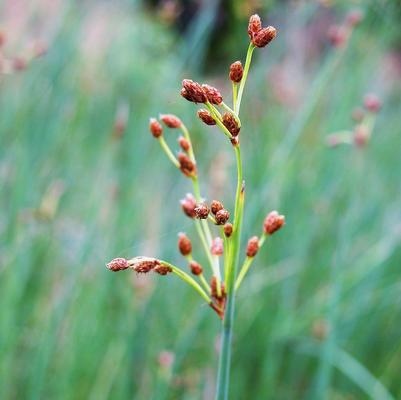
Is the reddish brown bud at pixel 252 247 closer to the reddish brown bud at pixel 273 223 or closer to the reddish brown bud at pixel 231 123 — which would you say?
the reddish brown bud at pixel 273 223

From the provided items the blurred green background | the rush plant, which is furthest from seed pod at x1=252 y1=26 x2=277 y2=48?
the blurred green background

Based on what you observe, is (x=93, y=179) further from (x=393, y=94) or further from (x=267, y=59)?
(x=393, y=94)

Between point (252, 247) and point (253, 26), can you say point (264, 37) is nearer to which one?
point (253, 26)

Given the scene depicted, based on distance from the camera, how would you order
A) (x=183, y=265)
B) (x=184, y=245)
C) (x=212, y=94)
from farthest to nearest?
1. (x=183, y=265)
2. (x=184, y=245)
3. (x=212, y=94)

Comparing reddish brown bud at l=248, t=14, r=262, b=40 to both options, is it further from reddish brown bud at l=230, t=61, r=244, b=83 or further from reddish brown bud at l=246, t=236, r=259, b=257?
reddish brown bud at l=246, t=236, r=259, b=257

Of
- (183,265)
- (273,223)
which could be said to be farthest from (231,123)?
(183,265)

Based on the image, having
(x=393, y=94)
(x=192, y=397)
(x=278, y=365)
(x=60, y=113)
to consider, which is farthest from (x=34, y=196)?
(x=393, y=94)

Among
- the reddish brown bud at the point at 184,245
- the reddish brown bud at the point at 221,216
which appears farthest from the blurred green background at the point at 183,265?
the reddish brown bud at the point at 221,216
